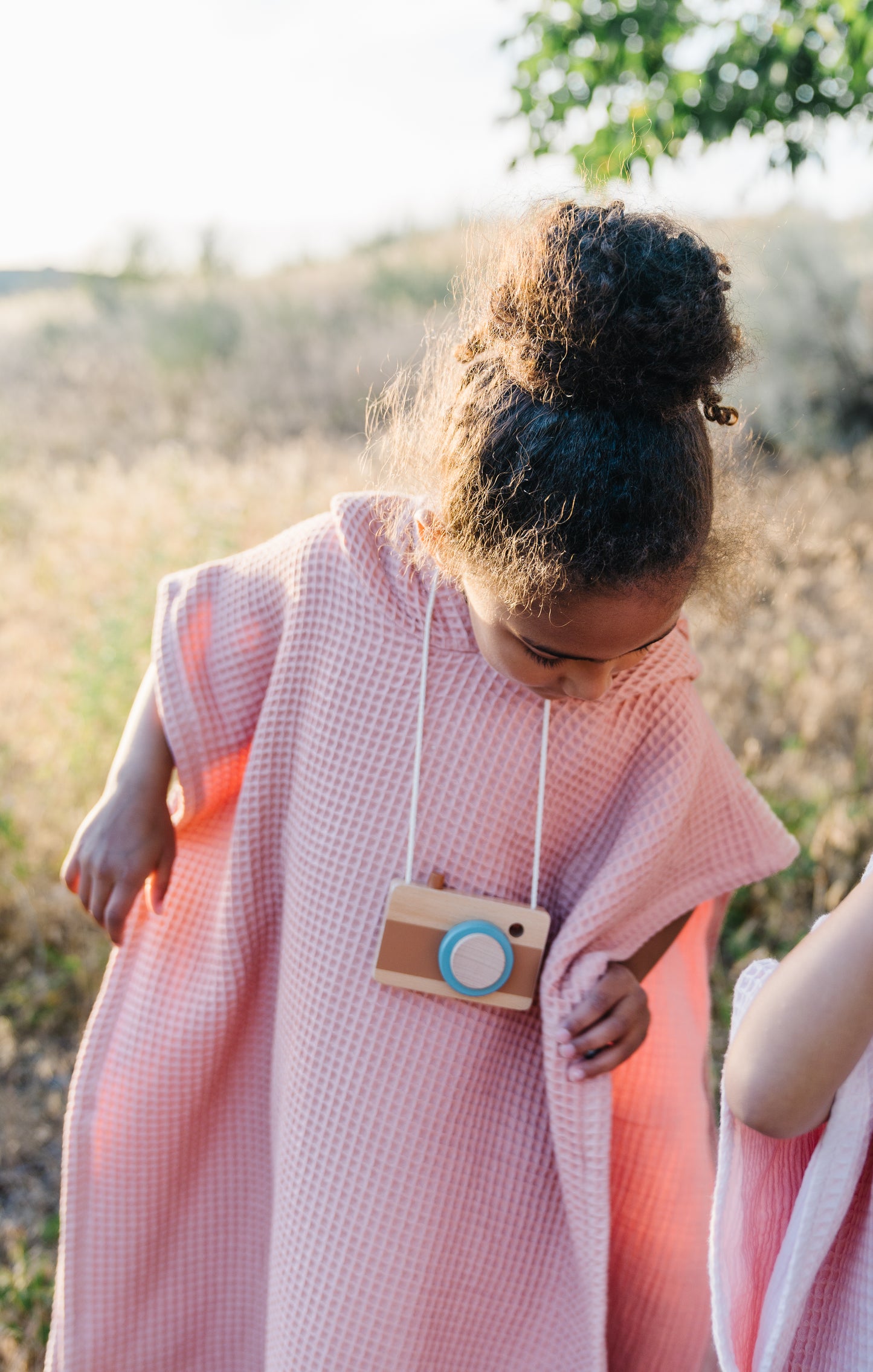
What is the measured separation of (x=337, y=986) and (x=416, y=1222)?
324 millimetres

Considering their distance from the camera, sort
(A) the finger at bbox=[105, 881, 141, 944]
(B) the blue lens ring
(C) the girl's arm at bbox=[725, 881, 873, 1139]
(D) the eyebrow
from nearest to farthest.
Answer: (C) the girl's arm at bbox=[725, 881, 873, 1139], (D) the eyebrow, (B) the blue lens ring, (A) the finger at bbox=[105, 881, 141, 944]

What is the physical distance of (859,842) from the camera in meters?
3.16

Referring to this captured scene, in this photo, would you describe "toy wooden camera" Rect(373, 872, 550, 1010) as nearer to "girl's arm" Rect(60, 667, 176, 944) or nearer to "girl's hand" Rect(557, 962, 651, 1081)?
"girl's hand" Rect(557, 962, 651, 1081)

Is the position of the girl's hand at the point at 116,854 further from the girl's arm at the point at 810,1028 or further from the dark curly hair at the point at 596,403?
the girl's arm at the point at 810,1028

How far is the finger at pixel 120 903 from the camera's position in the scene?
5.22 ft

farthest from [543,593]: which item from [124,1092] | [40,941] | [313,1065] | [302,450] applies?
[302,450]

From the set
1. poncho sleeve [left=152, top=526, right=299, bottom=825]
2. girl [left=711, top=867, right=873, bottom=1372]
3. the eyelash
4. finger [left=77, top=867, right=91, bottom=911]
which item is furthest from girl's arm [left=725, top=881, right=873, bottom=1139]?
finger [left=77, top=867, right=91, bottom=911]

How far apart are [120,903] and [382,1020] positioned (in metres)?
0.42

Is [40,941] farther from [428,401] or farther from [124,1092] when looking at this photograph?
[428,401]

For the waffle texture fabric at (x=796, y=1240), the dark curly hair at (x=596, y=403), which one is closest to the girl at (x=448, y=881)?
the dark curly hair at (x=596, y=403)

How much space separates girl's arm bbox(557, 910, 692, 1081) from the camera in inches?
55.8

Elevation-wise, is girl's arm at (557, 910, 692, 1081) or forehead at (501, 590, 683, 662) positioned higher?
forehead at (501, 590, 683, 662)

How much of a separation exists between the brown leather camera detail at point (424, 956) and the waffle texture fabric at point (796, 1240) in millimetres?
277

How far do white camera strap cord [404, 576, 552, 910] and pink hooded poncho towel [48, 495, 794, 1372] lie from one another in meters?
0.02
